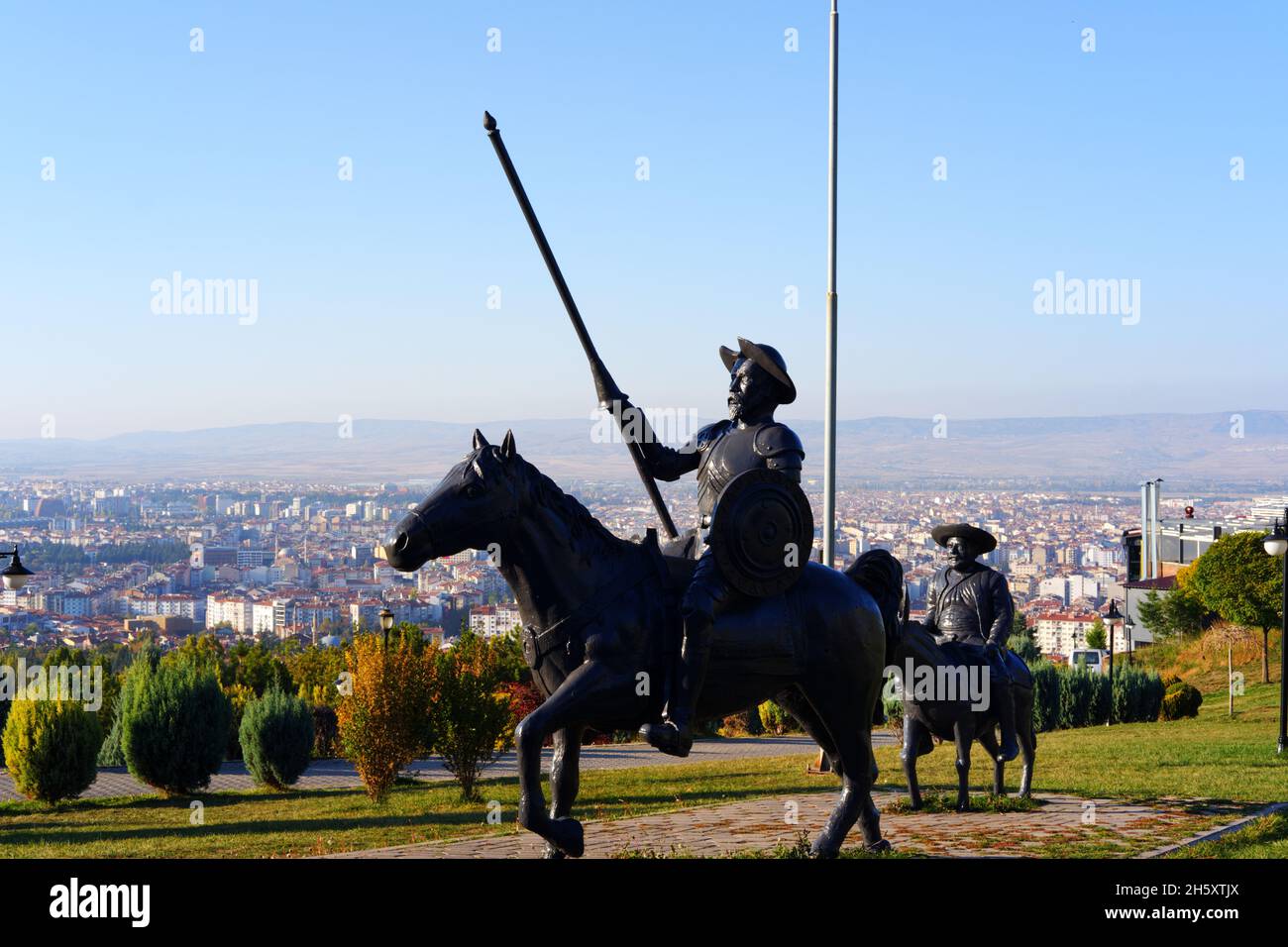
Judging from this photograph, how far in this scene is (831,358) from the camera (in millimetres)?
17328

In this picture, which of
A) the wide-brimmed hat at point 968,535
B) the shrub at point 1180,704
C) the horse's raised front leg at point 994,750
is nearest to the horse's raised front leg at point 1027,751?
the horse's raised front leg at point 994,750

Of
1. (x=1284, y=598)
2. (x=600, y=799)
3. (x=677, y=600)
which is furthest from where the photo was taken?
(x=1284, y=598)

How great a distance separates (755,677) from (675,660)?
641mm

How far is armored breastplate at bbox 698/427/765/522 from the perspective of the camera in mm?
8672

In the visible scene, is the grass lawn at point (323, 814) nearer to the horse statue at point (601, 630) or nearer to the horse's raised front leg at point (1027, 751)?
the horse's raised front leg at point (1027, 751)

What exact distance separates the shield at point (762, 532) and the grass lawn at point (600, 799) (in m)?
3.69

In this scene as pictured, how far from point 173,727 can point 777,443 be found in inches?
586

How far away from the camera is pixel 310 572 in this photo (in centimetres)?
5656

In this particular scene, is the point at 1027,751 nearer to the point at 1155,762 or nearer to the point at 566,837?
the point at 1155,762

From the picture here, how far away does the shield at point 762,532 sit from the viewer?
8.02 metres

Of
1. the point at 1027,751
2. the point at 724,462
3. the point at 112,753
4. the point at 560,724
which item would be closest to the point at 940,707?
the point at 1027,751

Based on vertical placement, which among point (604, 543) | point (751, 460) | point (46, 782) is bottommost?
point (46, 782)
